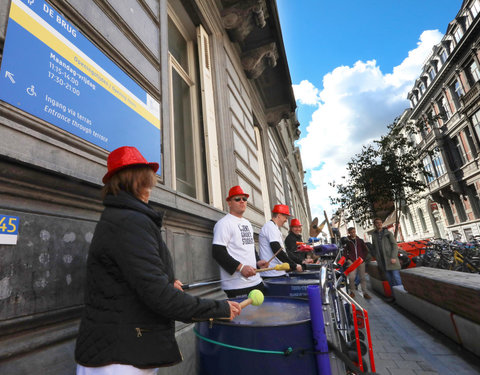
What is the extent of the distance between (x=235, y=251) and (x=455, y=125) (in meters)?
30.0

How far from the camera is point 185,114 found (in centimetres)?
446

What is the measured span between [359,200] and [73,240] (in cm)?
1771

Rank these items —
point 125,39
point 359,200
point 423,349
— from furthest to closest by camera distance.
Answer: point 359,200 < point 423,349 < point 125,39

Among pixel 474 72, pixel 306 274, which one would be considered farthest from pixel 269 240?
pixel 474 72

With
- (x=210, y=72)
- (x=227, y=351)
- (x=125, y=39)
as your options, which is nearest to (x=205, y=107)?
(x=210, y=72)

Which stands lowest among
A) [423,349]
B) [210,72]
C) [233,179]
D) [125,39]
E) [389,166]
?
[423,349]

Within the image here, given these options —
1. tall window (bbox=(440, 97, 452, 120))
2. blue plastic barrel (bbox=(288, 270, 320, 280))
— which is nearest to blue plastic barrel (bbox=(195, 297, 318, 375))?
blue plastic barrel (bbox=(288, 270, 320, 280))

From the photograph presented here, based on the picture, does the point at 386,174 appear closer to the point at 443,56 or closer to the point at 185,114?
the point at 185,114

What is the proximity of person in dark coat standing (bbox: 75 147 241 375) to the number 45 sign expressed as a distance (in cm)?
45

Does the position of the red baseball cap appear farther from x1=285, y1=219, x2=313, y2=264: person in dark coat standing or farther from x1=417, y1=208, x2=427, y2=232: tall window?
x1=417, y1=208, x2=427, y2=232: tall window

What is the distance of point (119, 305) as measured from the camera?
1075 mm

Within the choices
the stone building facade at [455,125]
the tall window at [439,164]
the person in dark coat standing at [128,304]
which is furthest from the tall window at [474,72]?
the person in dark coat standing at [128,304]

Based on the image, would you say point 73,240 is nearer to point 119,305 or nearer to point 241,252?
point 119,305

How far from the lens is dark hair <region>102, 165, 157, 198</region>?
1293 millimetres
